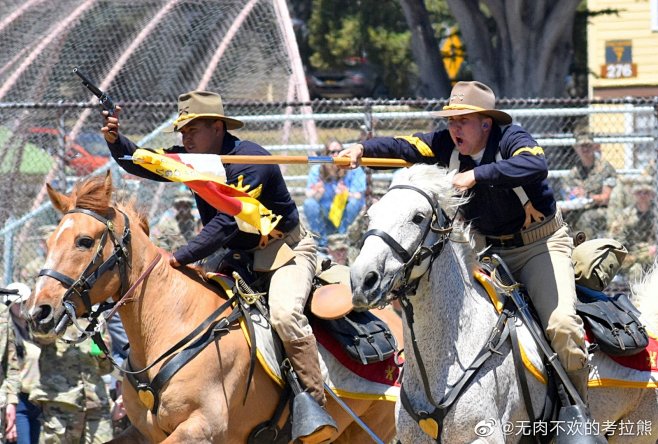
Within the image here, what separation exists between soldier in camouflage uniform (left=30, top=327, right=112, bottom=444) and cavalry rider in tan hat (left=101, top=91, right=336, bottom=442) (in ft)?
8.34

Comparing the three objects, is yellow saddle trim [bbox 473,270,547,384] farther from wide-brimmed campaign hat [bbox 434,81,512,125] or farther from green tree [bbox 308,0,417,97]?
green tree [bbox 308,0,417,97]

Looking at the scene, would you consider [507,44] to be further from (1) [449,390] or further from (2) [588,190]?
(1) [449,390]

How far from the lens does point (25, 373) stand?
918 cm

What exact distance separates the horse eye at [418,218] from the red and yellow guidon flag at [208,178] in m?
1.58

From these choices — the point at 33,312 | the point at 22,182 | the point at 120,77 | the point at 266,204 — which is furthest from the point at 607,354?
the point at 120,77

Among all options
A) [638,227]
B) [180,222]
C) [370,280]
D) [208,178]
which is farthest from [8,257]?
[638,227]

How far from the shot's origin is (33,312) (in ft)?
20.5

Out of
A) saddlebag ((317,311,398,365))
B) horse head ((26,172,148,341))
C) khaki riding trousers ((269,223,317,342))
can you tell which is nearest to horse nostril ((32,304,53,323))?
horse head ((26,172,148,341))

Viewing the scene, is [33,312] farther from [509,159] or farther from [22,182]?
[22,182]

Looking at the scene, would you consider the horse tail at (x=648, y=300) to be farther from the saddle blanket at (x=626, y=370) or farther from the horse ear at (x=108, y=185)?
the horse ear at (x=108, y=185)

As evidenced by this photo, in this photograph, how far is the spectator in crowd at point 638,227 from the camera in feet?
36.4

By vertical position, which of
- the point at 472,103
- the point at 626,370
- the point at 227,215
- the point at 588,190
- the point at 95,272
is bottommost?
the point at 588,190

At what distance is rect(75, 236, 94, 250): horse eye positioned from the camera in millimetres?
6496

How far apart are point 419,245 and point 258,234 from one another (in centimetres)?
203
